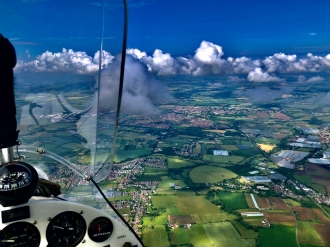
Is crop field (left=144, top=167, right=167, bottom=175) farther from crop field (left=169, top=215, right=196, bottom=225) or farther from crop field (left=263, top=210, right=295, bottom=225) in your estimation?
crop field (left=263, top=210, right=295, bottom=225)

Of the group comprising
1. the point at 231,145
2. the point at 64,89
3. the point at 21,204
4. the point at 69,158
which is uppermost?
the point at 64,89

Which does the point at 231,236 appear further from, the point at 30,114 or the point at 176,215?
the point at 30,114

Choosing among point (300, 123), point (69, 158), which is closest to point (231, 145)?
point (300, 123)

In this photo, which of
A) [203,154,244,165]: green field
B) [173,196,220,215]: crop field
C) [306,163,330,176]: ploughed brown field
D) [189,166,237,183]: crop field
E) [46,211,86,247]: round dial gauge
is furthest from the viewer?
[203,154,244,165]: green field

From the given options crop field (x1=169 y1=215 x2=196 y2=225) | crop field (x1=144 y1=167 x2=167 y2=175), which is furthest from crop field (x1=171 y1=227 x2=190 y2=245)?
crop field (x1=144 y1=167 x2=167 y2=175)

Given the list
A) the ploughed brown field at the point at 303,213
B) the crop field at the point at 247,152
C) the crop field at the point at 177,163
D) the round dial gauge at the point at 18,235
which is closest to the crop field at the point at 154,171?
the crop field at the point at 177,163

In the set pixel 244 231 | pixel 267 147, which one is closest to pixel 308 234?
pixel 244 231
